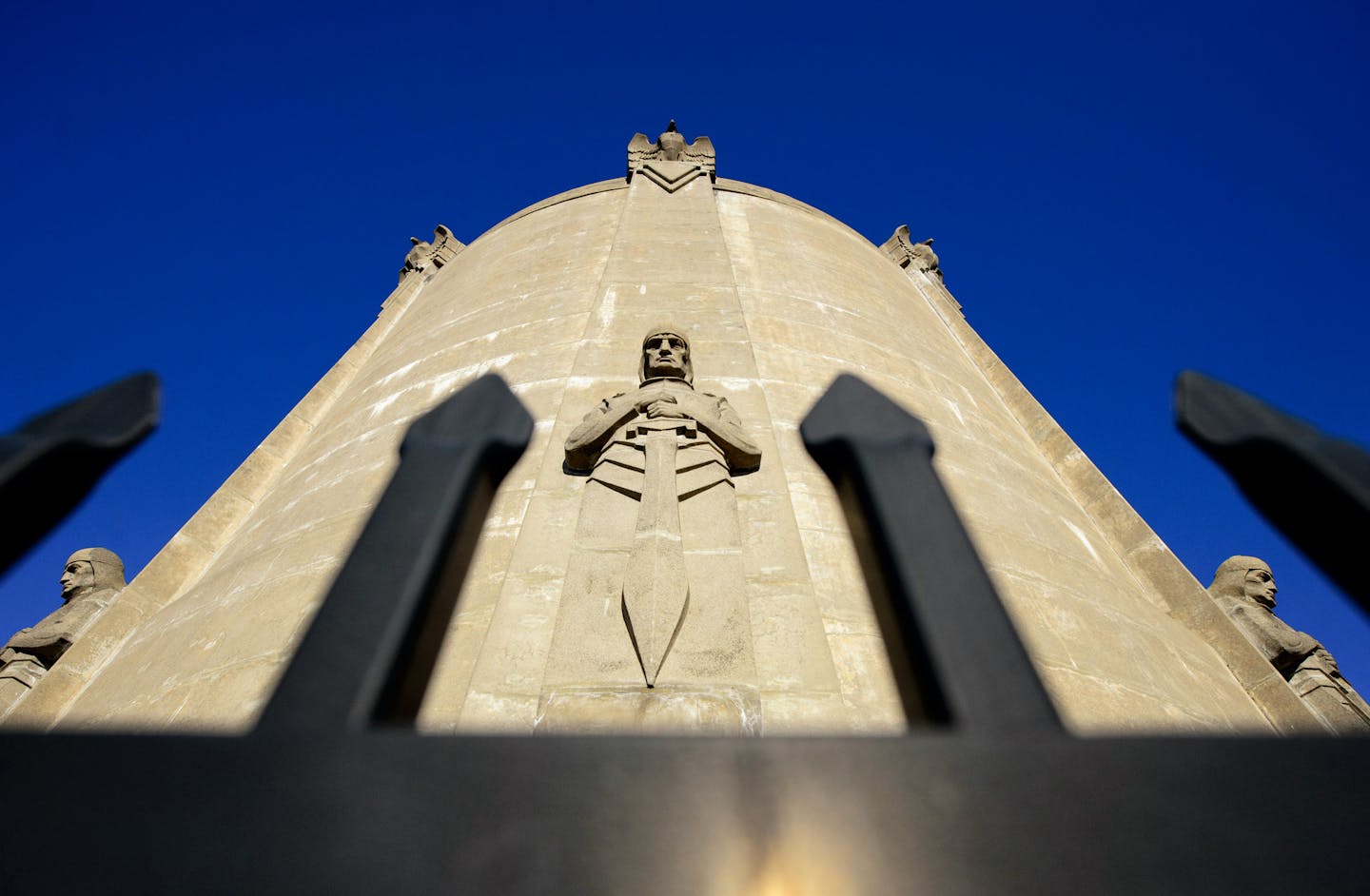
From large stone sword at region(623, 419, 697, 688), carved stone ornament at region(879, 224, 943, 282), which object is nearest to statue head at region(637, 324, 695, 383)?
large stone sword at region(623, 419, 697, 688)

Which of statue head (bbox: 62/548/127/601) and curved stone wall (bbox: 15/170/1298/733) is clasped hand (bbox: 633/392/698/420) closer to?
curved stone wall (bbox: 15/170/1298/733)

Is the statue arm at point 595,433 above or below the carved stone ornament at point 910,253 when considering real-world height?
below

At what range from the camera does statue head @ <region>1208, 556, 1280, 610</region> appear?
7.68 m

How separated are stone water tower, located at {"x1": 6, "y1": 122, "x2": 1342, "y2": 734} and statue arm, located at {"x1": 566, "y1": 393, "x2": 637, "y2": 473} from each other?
2 cm

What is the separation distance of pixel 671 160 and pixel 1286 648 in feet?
36.7

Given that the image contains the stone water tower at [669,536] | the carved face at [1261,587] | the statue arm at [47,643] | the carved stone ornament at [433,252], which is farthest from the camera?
the carved stone ornament at [433,252]

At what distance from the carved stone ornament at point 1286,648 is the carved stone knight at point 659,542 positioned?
576 centimetres

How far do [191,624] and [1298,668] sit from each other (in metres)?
10.2

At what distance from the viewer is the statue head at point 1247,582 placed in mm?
7676

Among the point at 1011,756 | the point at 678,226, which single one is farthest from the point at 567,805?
the point at 678,226

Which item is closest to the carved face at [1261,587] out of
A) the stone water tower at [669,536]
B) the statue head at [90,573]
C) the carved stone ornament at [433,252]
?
the stone water tower at [669,536]

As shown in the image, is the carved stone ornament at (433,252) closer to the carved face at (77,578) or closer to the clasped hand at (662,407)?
the carved face at (77,578)

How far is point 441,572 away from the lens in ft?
7.83

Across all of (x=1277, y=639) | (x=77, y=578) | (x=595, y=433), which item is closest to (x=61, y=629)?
(x=77, y=578)
